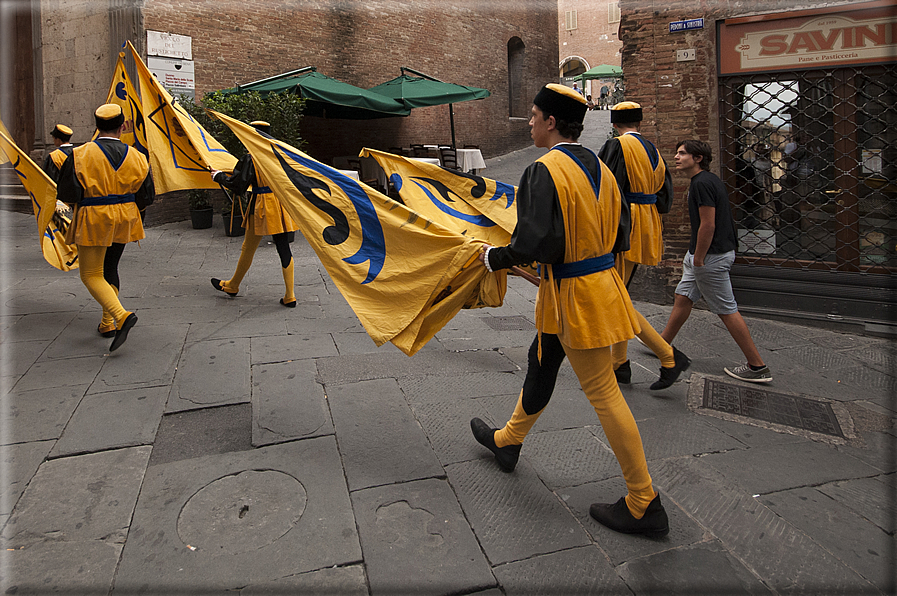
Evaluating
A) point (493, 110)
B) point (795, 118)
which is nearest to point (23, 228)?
point (795, 118)

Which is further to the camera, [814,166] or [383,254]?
[814,166]

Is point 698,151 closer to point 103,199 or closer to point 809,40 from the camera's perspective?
point 809,40

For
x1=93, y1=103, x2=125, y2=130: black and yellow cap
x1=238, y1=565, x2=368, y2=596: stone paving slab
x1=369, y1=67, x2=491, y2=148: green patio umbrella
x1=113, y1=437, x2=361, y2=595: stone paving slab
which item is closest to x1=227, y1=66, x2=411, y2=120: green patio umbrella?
x1=369, y1=67, x2=491, y2=148: green patio umbrella

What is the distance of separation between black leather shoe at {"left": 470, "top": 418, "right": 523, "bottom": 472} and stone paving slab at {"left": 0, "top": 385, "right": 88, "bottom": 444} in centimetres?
251

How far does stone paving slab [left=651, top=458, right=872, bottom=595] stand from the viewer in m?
2.46

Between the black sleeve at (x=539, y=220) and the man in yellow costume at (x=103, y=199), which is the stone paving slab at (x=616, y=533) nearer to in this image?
the black sleeve at (x=539, y=220)

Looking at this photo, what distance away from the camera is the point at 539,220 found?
253cm

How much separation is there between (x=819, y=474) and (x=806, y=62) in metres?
4.91

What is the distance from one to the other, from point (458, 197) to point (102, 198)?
3.13 metres

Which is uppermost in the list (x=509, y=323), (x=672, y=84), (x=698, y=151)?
(x=672, y=84)

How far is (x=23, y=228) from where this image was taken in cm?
1137

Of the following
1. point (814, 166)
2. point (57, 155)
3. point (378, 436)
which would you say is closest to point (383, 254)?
point (378, 436)

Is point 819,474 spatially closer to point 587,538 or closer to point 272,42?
point 587,538

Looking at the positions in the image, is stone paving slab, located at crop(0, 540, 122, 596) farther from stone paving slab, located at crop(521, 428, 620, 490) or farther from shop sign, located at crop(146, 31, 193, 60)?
shop sign, located at crop(146, 31, 193, 60)
